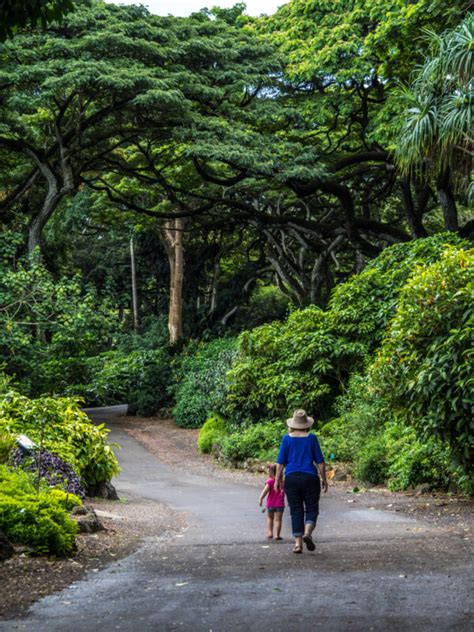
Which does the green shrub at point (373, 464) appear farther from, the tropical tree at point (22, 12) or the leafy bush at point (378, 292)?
the tropical tree at point (22, 12)

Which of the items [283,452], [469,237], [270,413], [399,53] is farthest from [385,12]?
[283,452]

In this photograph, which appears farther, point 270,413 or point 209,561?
point 270,413

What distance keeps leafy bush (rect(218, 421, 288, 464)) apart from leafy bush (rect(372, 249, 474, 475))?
7.08 meters

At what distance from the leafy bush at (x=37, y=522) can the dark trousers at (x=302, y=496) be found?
216 centimetres

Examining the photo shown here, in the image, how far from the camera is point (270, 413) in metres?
19.9

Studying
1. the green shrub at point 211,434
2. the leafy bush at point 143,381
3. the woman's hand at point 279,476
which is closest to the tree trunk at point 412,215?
the green shrub at point 211,434

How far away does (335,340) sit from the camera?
1891 centimetres

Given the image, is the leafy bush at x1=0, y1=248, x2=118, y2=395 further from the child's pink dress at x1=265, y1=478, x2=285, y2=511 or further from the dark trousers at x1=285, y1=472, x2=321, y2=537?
the dark trousers at x1=285, y1=472, x2=321, y2=537

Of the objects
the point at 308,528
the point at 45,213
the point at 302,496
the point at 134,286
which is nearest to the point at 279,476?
the point at 302,496

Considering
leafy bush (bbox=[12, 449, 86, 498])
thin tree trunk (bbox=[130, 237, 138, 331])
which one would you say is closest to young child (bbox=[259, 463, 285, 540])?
leafy bush (bbox=[12, 449, 86, 498])

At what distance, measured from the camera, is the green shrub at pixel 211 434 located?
21484 mm

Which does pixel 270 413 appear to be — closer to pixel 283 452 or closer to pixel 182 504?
pixel 182 504

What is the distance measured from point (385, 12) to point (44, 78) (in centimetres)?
825

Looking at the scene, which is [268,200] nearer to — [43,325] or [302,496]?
[43,325]
